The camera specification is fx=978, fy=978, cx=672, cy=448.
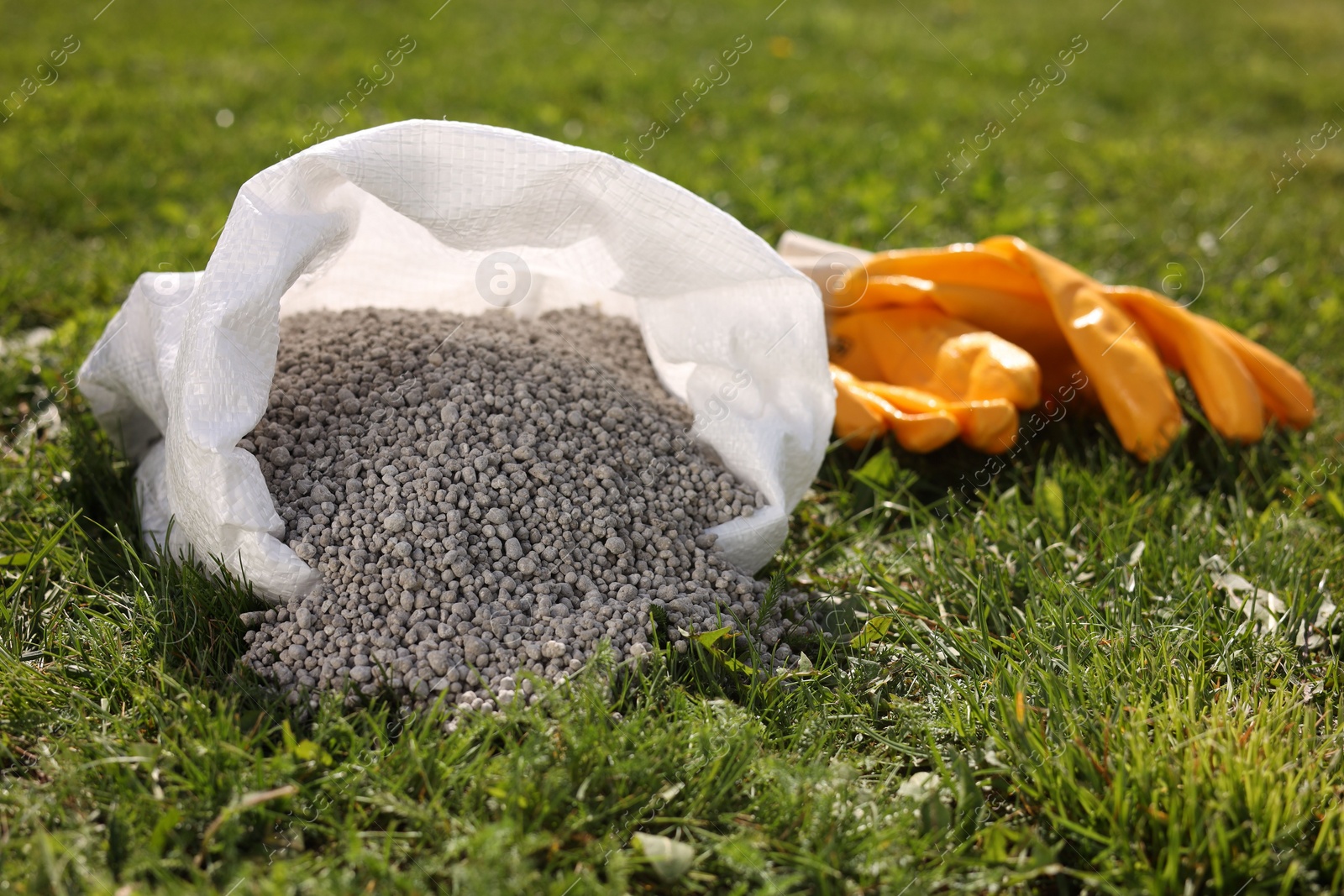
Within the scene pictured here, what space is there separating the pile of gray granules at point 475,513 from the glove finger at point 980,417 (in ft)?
2.30

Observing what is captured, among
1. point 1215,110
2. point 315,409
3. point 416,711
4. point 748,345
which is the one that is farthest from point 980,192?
point 416,711

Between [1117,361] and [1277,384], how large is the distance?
539mm

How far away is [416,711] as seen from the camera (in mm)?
1666

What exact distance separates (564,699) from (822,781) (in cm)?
45

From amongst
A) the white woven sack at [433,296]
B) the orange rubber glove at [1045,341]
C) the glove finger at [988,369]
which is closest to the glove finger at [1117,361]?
the orange rubber glove at [1045,341]

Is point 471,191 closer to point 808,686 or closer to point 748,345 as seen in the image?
point 748,345

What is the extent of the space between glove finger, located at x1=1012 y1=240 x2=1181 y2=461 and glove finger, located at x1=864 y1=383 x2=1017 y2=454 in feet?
0.98

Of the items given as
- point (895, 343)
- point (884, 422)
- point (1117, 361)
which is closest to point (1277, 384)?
point (1117, 361)

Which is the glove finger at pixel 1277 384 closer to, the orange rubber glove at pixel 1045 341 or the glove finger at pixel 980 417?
the orange rubber glove at pixel 1045 341

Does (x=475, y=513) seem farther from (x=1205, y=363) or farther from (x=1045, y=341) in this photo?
(x=1205, y=363)

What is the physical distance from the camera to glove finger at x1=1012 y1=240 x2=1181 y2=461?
102 inches

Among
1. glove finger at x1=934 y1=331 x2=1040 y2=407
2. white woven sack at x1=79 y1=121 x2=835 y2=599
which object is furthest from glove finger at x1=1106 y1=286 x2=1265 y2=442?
white woven sack at x1=79 y1=121 x2=835 y2=599

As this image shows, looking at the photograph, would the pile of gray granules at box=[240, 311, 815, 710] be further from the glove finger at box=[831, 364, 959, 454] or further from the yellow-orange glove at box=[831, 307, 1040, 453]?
the yellow-orange glove at box=[831, 307, 1040, 453]

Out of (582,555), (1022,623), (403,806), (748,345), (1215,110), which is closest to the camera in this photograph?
(403,806)
